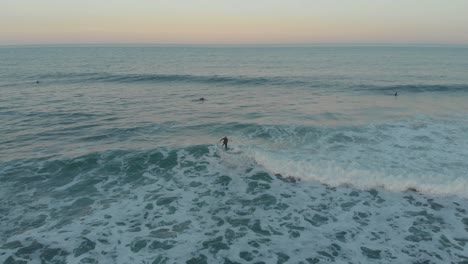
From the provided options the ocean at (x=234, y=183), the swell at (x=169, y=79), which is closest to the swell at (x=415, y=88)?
the swell at (x=169, y=79)

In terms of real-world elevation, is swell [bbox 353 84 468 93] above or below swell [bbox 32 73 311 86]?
below

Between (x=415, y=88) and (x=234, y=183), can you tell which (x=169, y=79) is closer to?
(x=415, y=88)

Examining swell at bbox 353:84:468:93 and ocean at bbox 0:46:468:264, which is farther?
swell at bbox 353:84:468:93

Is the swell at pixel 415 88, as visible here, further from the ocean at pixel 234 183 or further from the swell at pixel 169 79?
the ocean at pixel 234 183

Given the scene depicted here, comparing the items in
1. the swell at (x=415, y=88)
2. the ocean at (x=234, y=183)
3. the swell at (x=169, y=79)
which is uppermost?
the swell at (x=169, y=79)

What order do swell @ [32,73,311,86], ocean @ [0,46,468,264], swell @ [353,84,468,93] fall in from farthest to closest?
1. swell @ [32,73,311,86]
2. swell @ [353,84,468,93]
3. ocean @ [0,46,468,264]

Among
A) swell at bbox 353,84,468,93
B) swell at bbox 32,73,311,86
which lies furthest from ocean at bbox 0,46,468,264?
swell at bbox 32,73,311,86

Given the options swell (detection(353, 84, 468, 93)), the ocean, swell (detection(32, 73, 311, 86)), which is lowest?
the ocean

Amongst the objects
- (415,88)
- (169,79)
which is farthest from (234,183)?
(169,79)

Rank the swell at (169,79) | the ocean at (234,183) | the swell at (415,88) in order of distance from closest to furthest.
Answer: the ocean at (234,183)
the swell at (415,88)
the swell at (169,79)

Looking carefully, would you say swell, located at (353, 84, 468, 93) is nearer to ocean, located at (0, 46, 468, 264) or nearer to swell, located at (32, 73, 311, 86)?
swell, located at (32, 73, 311, 86)
